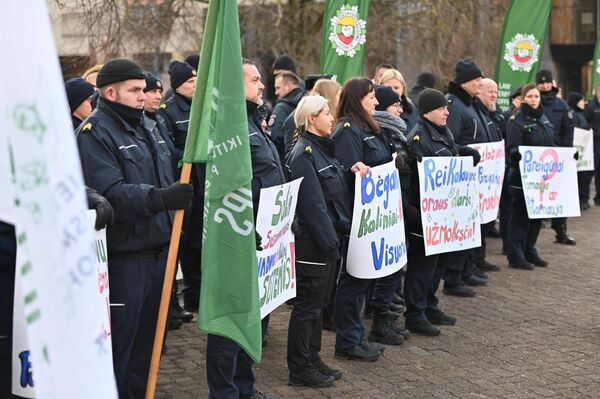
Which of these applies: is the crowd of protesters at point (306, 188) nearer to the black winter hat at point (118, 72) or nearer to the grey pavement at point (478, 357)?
the black winter hat at point (118, 72)

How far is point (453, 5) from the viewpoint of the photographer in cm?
2448

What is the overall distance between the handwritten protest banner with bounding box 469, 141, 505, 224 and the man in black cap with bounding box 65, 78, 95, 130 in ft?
14.3

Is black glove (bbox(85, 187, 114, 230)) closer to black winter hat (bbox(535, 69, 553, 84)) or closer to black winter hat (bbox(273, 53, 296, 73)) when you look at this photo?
black winter hat (bbox(273, 53, 296, 73))

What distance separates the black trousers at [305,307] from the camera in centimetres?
677

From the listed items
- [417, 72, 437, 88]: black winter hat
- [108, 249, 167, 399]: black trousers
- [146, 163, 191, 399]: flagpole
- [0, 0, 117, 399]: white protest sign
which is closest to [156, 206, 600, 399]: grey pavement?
[108, 249, 167, 399]: black trousers

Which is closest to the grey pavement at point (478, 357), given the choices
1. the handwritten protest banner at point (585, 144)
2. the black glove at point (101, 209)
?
the black glove at point (101, 209)

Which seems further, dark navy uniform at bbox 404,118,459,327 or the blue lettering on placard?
dark navy uniform at bbox 404,118,459,327

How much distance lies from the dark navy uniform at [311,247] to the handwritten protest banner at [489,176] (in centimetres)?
336

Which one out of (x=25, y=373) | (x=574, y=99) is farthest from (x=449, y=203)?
(x=574, y=99)

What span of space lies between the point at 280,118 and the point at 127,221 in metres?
5.31

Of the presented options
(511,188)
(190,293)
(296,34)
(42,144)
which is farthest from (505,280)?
(296,34)

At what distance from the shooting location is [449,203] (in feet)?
28.7

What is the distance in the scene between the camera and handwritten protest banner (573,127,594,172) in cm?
1667

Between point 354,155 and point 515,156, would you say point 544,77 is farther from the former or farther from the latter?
point 354,155
